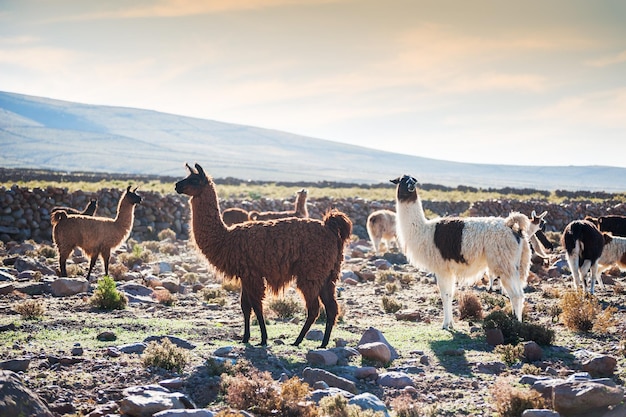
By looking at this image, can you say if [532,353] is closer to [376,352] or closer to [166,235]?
[376,352]

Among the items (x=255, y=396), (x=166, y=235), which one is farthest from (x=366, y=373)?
(x=166, y=235)

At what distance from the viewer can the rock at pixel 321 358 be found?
7758 mm

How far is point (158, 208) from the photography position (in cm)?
2750

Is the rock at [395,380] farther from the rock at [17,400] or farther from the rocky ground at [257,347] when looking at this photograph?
the rock at [17,400]

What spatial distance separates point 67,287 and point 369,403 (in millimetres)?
8060

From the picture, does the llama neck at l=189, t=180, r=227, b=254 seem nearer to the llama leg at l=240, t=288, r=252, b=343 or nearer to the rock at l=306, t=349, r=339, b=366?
the llama leg at l=240, t=288, r=252, b=343

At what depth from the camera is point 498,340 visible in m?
9.08

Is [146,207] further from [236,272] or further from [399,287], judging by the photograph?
[236,272]

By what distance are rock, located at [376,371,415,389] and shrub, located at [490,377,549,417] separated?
122cm

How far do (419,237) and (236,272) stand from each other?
3804 millimetres

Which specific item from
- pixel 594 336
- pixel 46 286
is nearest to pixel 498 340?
pixel 594 336

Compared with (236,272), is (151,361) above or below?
below

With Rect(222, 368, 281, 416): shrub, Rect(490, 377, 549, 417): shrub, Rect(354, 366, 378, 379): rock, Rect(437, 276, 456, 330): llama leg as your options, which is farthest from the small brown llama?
Rect(222, 368, 281, 416): shrub

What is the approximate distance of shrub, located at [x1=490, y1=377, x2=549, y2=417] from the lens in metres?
5.95
